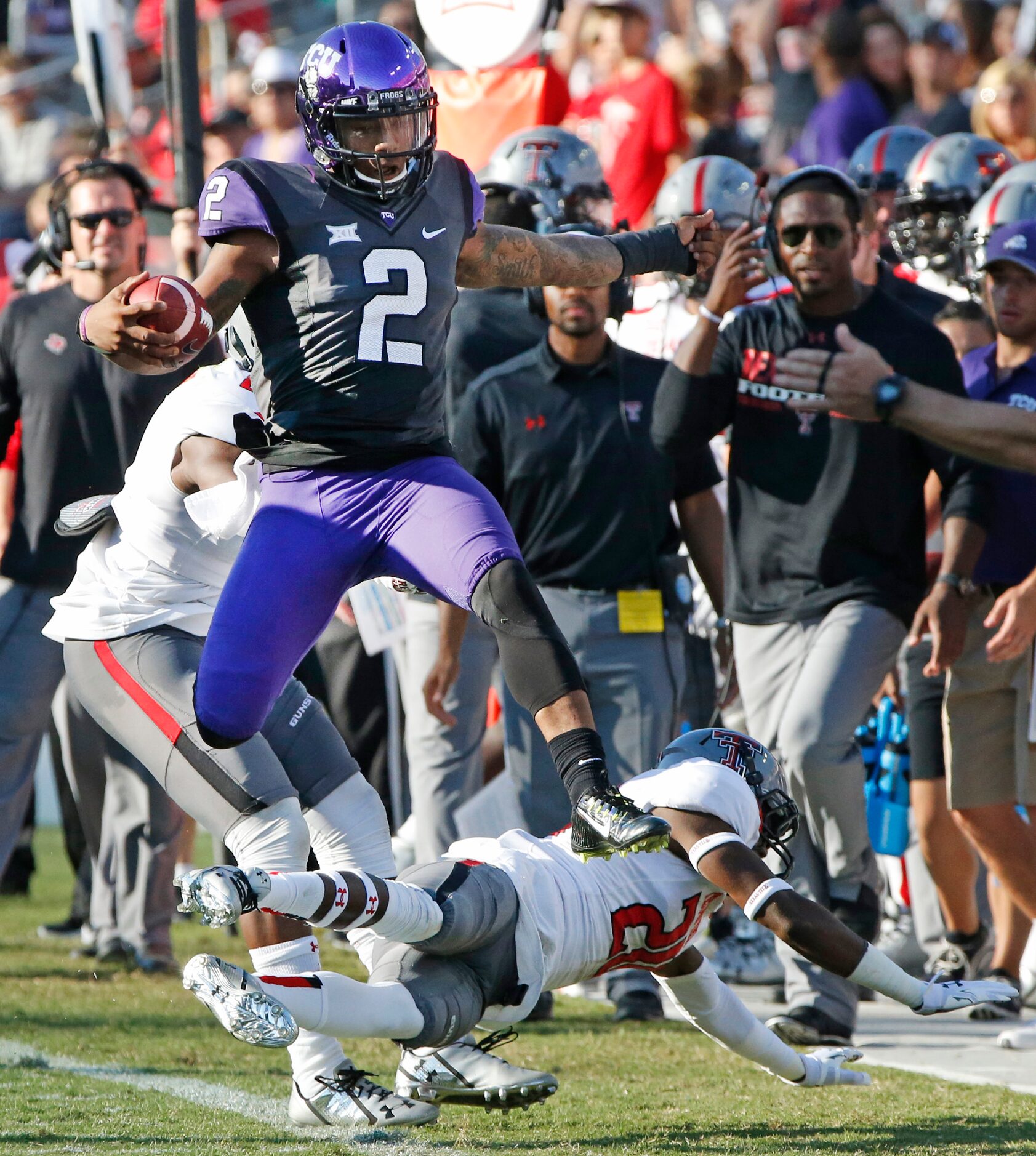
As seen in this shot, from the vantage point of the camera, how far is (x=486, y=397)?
219 inches

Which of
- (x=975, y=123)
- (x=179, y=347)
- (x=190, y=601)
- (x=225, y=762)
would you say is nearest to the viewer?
(x=179, y=347)

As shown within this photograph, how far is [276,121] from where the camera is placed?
964 centimetres

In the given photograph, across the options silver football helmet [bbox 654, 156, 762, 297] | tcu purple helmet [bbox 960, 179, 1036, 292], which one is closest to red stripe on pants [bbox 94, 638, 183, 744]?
silver football helmet [bbox 654, 156, 762, 297]

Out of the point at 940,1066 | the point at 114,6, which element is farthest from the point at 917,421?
the point at 114,6

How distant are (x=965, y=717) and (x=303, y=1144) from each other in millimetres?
2512

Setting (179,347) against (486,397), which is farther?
(486,397)

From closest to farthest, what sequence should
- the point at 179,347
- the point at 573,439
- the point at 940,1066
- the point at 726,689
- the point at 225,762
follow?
1. the point at 179,347
2. the point at 225,762
3. the point at 940,1066
4. the point at 573,439
5. the point at 726,689

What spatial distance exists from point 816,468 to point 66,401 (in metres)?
2.43

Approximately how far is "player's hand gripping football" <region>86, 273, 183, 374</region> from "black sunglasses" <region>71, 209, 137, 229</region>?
2.22 m

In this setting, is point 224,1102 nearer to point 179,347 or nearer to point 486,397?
point 179,347

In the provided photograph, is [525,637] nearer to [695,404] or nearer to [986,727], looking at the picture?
[695,404]

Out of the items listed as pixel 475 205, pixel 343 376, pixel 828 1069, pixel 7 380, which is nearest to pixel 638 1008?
pixel 828 1069

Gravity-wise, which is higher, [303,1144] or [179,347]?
[179,347]

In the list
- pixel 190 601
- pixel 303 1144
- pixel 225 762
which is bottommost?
pixel 303 1144
